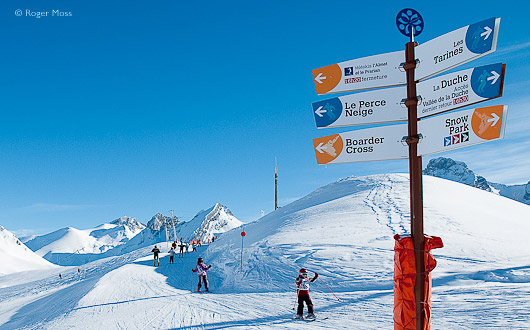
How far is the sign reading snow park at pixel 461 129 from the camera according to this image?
460 centimetres

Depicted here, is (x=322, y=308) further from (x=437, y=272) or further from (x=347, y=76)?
(x=347, y=76)

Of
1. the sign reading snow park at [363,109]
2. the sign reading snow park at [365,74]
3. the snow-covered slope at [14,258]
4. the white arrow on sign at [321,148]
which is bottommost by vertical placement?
the snow-covered slope at [14,258]

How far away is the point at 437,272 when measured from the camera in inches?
638

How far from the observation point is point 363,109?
19.4 feet

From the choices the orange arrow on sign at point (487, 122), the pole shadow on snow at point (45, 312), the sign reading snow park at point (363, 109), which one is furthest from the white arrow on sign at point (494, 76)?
Result: the pole shadow on snow at point (45, 312)

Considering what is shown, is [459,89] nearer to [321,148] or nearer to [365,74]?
[365,74]

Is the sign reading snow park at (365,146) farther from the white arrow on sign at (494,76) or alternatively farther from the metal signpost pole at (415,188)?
the white arrow on sign at (494,76)

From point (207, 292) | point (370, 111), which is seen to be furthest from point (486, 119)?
point (207, 292)

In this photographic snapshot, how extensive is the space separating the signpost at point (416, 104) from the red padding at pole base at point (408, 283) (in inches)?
2.5

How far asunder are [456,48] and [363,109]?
4.66 ft

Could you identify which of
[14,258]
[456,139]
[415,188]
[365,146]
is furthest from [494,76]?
[14,258]

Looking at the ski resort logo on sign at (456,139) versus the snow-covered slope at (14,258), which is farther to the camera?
the snow-covered slope at (14,258)

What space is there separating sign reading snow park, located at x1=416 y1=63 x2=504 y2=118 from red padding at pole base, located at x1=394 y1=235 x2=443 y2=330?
5.84 feet

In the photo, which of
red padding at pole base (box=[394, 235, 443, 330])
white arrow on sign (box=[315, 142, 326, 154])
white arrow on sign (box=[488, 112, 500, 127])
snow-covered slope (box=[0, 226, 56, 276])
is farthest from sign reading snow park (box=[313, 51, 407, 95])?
snow-covered slope (box=[0, 226, 56, 276])
